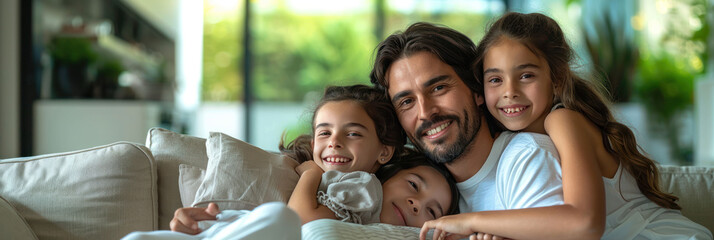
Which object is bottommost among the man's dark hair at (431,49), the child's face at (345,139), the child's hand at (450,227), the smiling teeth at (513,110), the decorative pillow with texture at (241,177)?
the child's hand at (450,227)

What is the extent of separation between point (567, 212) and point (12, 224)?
1395mm

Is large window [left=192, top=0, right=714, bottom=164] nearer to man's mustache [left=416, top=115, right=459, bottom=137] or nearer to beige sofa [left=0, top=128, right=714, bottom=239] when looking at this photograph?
beige sofa [left=0, top=128, right=714, bottom=239]

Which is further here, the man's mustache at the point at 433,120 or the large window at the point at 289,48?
the large window at the point at 289,48

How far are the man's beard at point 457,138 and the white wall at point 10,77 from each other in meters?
4.33

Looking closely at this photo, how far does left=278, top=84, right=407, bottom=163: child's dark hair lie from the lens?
177 centimetres

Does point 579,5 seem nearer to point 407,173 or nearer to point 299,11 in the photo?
point 299,11

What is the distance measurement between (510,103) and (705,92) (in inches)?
130

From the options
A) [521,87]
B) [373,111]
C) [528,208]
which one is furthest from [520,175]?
[373,111]

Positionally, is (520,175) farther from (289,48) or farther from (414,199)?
(289,48)

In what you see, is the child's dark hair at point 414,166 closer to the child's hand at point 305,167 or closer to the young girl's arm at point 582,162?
the child's hand at point 305,167

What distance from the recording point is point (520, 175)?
1.47 metres

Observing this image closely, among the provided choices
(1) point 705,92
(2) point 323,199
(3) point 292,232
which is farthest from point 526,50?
(1) point 705,92

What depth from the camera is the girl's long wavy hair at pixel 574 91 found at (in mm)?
1499

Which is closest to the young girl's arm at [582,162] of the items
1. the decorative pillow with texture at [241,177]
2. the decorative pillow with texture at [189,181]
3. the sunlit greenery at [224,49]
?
the decorative pillow with texture at [241,177]
